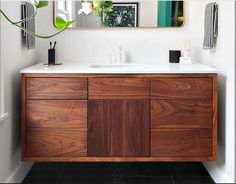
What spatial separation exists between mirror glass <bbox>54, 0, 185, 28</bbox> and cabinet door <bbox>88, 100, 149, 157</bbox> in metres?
0.90

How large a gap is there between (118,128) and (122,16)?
1049 millimetres

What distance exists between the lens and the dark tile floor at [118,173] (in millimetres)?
2613

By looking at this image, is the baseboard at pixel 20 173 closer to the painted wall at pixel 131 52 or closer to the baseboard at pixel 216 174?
the painted wall at pixel 131 52

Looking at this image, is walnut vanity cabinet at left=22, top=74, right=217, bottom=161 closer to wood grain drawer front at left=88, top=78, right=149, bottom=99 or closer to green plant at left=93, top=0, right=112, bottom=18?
wood grain drawer front at left=88, top=78, right=149, bottom=99

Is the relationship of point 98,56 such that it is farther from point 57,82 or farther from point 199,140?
point 199,140

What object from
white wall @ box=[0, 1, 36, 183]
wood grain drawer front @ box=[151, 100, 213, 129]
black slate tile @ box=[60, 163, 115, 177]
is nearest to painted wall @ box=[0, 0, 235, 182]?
white wall @ box=[0, 1, 36, 183]

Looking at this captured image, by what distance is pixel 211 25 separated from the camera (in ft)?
8.53

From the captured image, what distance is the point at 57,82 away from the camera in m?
2.43

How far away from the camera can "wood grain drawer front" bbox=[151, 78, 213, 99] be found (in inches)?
95.5

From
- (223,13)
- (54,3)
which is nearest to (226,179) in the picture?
(223,13)

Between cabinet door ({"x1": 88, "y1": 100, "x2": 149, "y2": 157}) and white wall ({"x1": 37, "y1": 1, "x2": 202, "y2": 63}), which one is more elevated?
white wall ({"x1": 37, "y1": 1, "x2": 202, "y2": 63})

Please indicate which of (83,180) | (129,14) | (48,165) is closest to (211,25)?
(129,14)

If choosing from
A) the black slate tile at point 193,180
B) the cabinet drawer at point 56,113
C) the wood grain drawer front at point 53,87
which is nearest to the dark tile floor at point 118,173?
the black slate tile at point 193,180

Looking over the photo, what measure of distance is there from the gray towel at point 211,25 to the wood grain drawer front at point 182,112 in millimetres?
454
